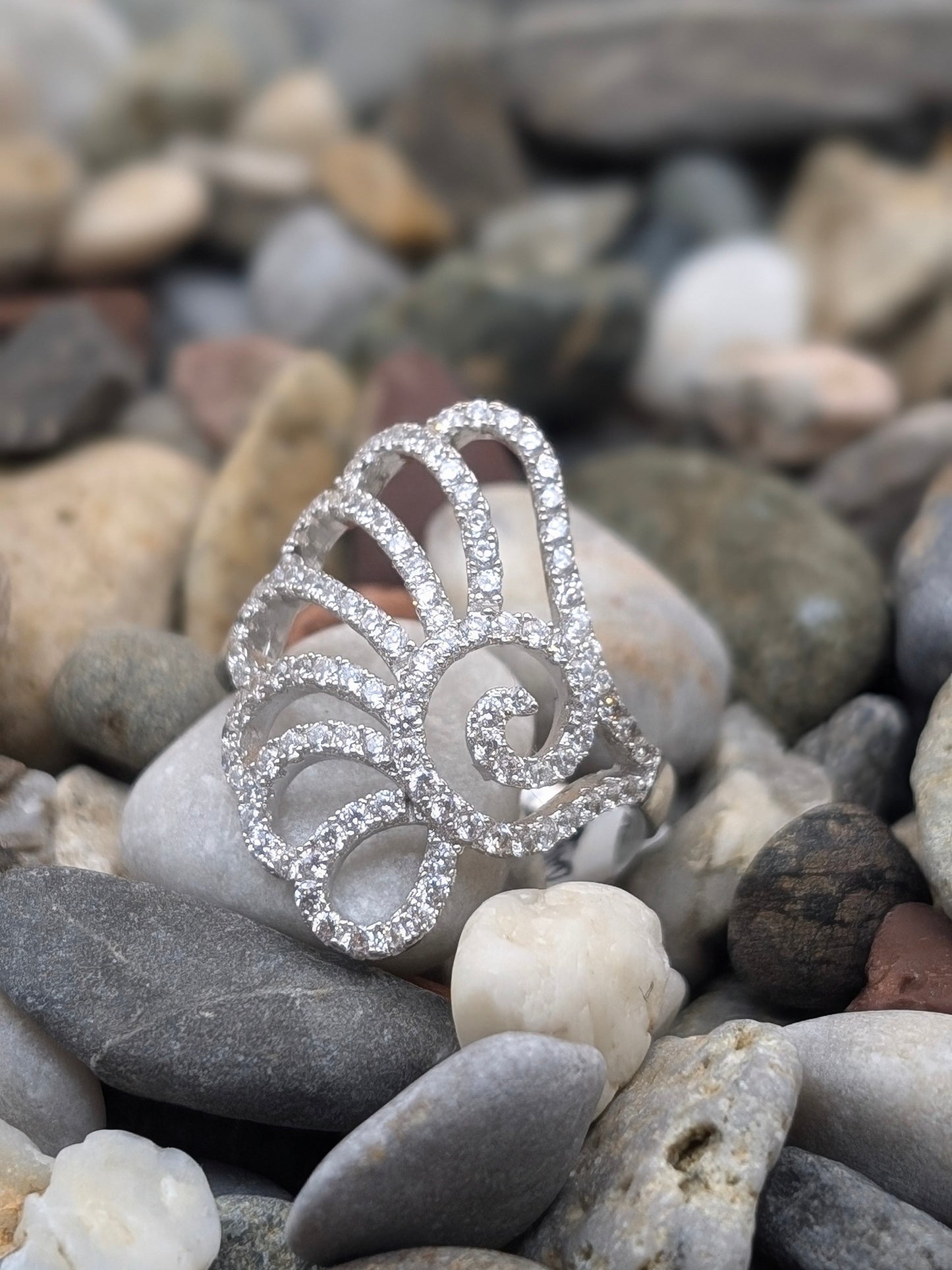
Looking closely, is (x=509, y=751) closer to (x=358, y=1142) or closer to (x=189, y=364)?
(x=358, y=1142)

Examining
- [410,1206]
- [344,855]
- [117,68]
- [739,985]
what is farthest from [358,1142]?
[117,68]

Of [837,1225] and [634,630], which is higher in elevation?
[634,630]

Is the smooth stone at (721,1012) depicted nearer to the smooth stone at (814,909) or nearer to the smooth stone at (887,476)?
the smooth stone at (814,909)

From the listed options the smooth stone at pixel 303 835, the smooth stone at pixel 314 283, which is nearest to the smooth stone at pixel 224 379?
the smooth stone at pixel 314 283

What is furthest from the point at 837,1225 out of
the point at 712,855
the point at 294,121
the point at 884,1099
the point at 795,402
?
the point at 294,121

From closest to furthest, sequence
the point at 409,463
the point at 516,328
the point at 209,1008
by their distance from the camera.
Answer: the point at 209,1008
the point at 409,463
the point at 516,328

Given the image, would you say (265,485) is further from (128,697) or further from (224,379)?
(128,697)

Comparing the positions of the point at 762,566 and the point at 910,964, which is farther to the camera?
the point at 762,566
